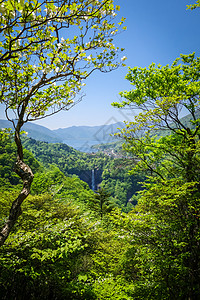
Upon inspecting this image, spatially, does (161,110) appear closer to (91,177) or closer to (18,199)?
(18,199)

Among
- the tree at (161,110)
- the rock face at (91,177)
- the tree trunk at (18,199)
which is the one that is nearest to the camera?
the tree trunk at (18,199)

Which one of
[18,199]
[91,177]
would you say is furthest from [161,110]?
[91,177]

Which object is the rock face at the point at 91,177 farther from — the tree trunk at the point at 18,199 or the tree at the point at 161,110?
the tree trunk at the point at 18,199

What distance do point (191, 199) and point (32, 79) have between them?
16.0ft

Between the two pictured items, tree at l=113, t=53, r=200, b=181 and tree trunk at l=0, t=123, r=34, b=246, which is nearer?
tree trunk at l=0, t=123, r=34, b=246

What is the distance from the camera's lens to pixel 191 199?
14.1 feet

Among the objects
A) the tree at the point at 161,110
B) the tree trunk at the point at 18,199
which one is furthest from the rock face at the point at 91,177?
the tree trunk at the point at 18,199

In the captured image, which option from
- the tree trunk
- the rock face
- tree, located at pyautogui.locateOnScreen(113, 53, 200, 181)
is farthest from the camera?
the rock face

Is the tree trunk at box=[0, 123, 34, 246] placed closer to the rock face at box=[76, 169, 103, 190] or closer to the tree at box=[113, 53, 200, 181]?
the tree at box=[113, 53, 200, 181]

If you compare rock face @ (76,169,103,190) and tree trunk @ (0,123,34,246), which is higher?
tree trunk @ (0,123,34,246)

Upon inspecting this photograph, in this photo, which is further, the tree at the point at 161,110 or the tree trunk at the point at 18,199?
the tree at the point at 161,110

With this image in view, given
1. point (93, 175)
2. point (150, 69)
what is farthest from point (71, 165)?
point (150, 69)

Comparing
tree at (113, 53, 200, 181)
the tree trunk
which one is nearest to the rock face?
tree at (113, 53, 200, 181)

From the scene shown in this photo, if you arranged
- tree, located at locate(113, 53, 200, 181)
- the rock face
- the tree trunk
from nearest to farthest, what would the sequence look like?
the tree trunk, tree, located at locate(113, 53, 200, 181), the rock face
